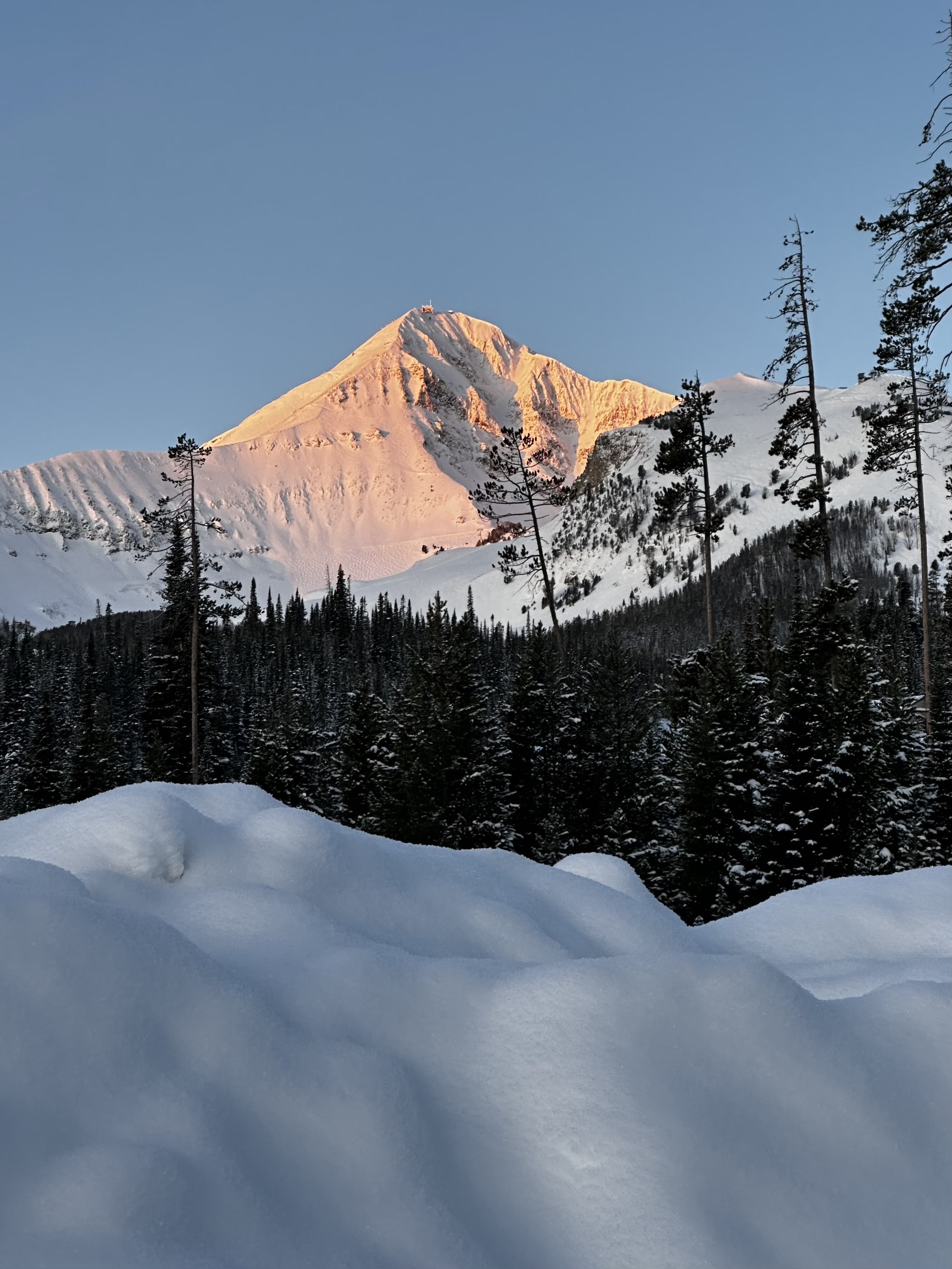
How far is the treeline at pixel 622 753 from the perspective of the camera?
18.9 m

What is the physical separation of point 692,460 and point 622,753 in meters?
9.19

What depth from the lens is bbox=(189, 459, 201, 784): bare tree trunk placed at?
24562mm

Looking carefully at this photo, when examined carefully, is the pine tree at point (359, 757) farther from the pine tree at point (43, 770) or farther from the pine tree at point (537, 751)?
the pine tree at point (43, 770)

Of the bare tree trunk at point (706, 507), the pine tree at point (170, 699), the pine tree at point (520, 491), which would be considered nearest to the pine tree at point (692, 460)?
the bare tree trunk at point (706, 507)

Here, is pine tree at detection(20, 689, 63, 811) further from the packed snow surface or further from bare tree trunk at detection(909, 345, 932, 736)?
the packed snow surface

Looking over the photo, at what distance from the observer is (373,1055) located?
2.59m

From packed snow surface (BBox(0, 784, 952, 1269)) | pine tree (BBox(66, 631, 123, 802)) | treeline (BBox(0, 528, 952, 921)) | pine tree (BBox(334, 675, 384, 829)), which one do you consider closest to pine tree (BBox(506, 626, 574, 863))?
treeline (BBox(0, 528, 952, 921))

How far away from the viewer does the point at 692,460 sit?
22.3 meters

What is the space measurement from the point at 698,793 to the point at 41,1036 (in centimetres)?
1947

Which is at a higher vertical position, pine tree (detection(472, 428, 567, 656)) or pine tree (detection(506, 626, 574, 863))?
pine tree (detection(472, 428, 567, 656))

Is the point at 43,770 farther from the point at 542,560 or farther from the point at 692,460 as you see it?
the point at 692,460

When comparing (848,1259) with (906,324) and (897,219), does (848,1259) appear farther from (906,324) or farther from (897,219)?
(906,324)

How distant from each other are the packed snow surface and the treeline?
16267 mm

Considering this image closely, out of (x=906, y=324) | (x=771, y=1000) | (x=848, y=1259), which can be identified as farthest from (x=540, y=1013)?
(x=906, y=324)
